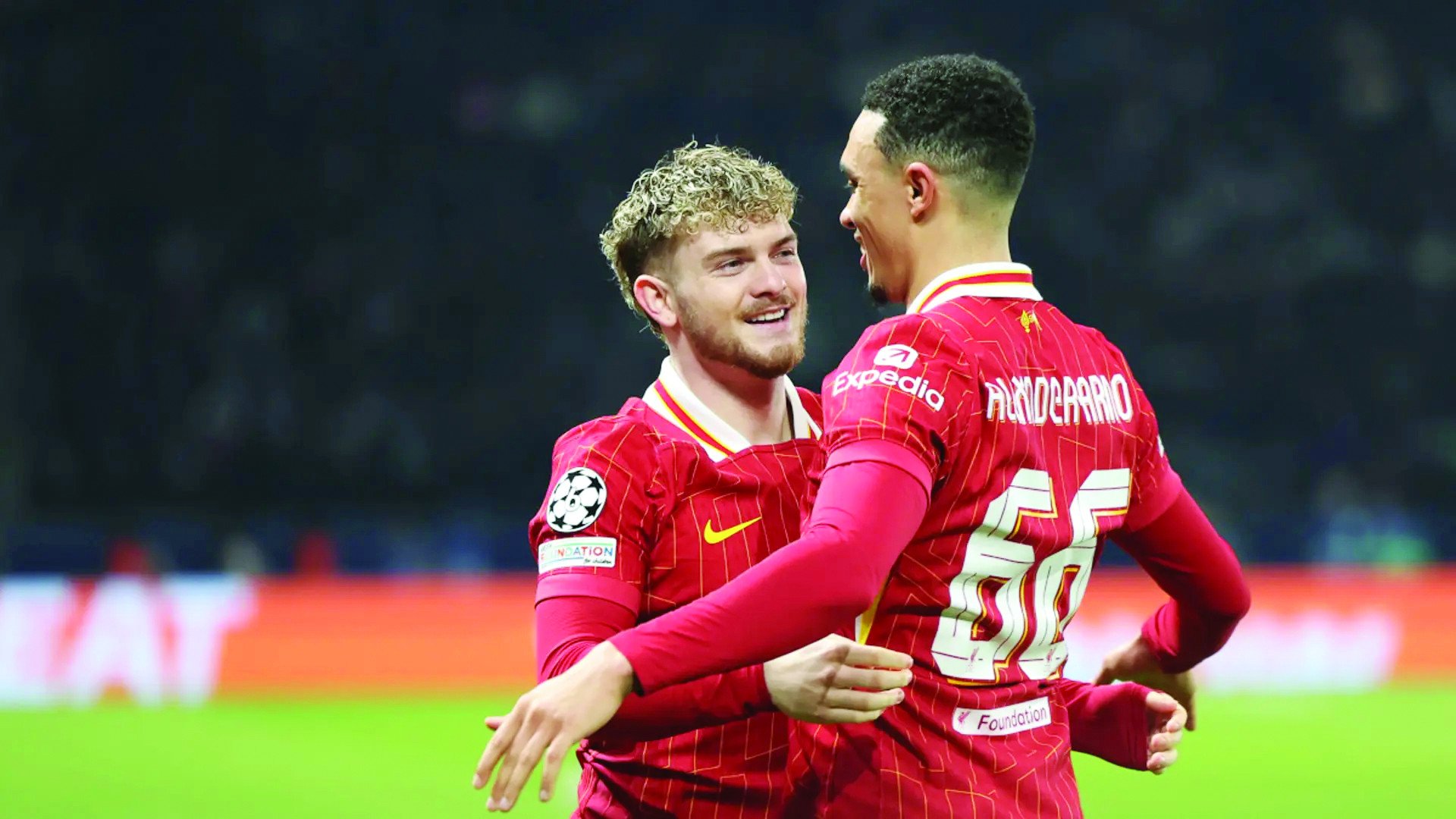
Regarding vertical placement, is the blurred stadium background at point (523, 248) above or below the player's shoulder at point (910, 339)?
above

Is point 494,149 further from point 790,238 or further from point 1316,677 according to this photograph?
point 790,238

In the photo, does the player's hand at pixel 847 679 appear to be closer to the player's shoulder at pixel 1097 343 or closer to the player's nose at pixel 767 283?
the player's shoulder at pixel 1097 343

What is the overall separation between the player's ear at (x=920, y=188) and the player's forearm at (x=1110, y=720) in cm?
82

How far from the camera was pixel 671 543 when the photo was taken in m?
2.59

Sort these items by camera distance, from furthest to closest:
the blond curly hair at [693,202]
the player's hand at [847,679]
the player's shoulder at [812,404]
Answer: the player's shoulder at [812,404], the blond curly hair at [693,202], the player's hand at [847,679]

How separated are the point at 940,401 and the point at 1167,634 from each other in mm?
972

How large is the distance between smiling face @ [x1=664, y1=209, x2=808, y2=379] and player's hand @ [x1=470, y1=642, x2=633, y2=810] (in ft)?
2.91

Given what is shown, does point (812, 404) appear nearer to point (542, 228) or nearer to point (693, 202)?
point (693, 202)

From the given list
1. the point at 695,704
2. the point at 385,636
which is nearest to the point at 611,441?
the point at 695,704

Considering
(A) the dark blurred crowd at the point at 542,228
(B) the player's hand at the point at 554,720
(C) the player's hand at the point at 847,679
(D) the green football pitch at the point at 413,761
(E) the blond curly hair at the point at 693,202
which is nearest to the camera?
(B) the player's hand at the point at 554,720

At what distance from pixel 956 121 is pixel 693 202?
605 millimetres

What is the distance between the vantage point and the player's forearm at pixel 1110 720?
268 centimetres

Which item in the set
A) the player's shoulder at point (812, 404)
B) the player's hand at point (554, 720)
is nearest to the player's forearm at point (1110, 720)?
the player's shoulder at point (812, 404)

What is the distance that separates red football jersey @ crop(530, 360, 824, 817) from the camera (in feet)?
8.17
